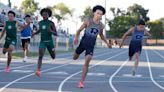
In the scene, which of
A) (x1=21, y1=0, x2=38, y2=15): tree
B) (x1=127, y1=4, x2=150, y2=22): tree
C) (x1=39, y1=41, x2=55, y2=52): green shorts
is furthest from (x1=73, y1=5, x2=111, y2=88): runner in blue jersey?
(x1=127, y1=4, x2=150, y2=22): tree

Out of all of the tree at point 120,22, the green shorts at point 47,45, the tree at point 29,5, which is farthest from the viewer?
the tree at point 120,22

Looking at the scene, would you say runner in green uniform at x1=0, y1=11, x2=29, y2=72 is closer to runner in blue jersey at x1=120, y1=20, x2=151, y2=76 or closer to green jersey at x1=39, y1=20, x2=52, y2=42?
green jersey at x1=39, y1=20, x2=52, y2=42

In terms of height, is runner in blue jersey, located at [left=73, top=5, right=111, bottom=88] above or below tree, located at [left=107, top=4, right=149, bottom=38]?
above

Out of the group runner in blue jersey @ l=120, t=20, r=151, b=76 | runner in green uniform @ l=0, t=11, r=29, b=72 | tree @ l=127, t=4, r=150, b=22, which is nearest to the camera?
runner in green uniform @ l=0, t=11, r=29, b=72

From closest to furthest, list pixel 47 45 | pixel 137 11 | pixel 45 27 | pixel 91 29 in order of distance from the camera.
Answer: pixel 91 29
pixel 45 27
pixel 47 45
pixel 137 11

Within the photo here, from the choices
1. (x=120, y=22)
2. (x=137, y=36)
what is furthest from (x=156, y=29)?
(x=137, y=36)

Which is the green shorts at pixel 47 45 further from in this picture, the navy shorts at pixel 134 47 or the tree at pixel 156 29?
the tree at pixel 156 29

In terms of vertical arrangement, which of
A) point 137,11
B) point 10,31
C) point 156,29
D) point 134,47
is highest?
point 10,31

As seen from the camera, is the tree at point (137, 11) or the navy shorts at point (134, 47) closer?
the navy shorts at point (134, 47)

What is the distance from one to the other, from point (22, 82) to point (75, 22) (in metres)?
103

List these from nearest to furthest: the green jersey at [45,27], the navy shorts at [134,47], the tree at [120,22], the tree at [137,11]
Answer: the green jersey at [45,27] < the navy shorts at [134,47] < the tree at [120,22] < the tree at [137,11]

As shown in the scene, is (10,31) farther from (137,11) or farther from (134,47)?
(137,11)

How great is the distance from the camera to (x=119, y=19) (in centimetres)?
15362

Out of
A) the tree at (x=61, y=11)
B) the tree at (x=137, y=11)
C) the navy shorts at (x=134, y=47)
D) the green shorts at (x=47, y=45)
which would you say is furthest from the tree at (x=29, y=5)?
the green shorts at (x=47, y=45)
